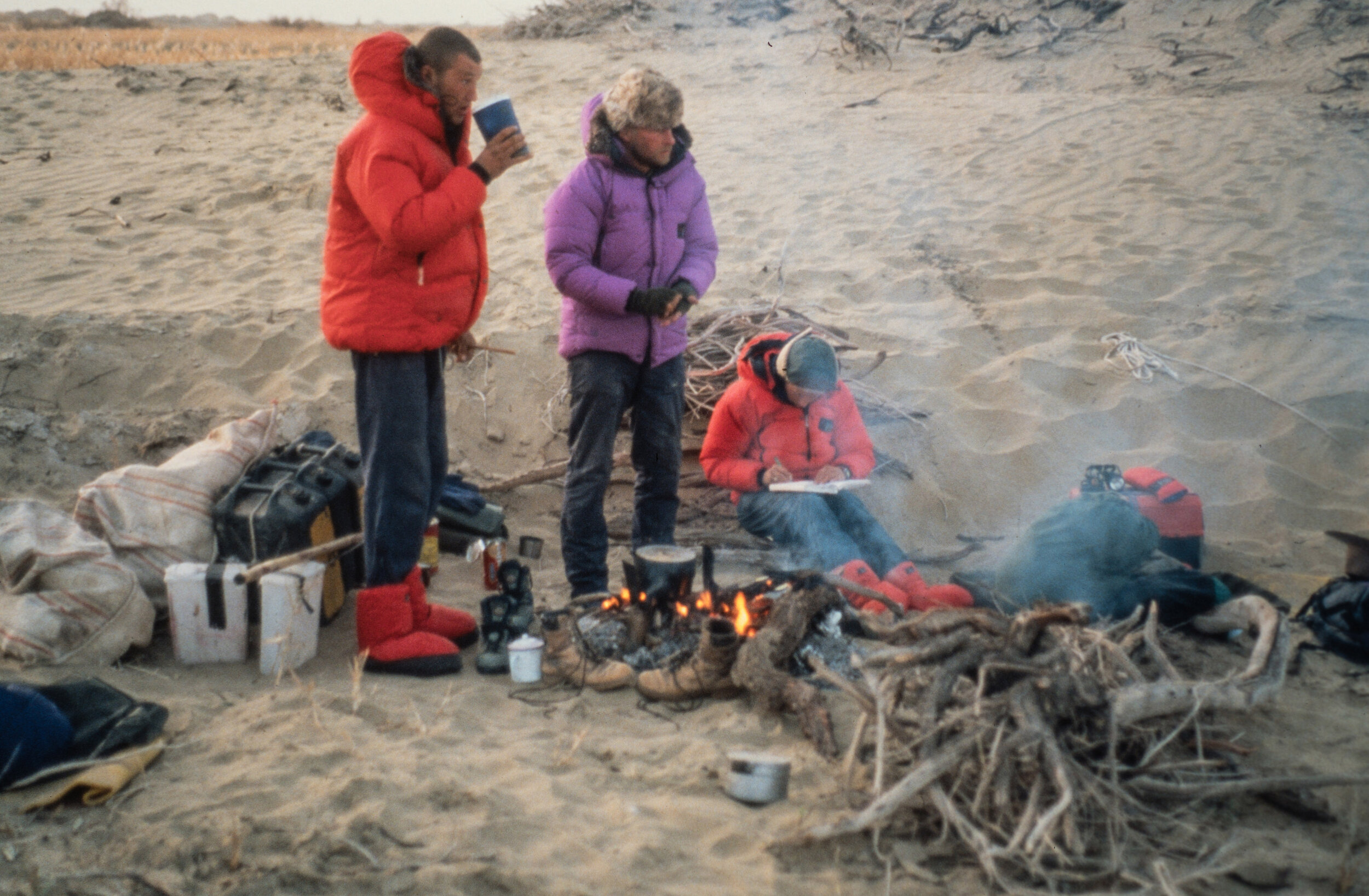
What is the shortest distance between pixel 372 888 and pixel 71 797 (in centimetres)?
91

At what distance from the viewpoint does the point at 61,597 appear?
10.6 feet

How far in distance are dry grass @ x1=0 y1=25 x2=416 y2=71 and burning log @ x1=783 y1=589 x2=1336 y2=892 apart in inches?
373

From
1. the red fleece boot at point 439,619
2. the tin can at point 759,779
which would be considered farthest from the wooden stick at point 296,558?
the tin can at point 759,779

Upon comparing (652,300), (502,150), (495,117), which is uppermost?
(495,117)

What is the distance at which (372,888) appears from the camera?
208 centimetres

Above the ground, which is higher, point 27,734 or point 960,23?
point 960,23

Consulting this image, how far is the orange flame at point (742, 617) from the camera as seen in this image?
344 cm

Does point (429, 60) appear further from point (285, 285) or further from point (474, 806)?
point (285, 285)

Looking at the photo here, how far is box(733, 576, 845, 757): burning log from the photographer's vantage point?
2898 millimetres

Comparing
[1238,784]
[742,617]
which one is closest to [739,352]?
[742,617]

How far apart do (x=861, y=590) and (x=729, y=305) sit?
323 cm

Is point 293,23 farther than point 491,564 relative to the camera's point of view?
Yes

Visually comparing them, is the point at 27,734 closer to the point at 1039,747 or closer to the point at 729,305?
the point at 1039,747

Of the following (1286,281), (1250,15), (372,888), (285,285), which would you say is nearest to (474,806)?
(372,888)
